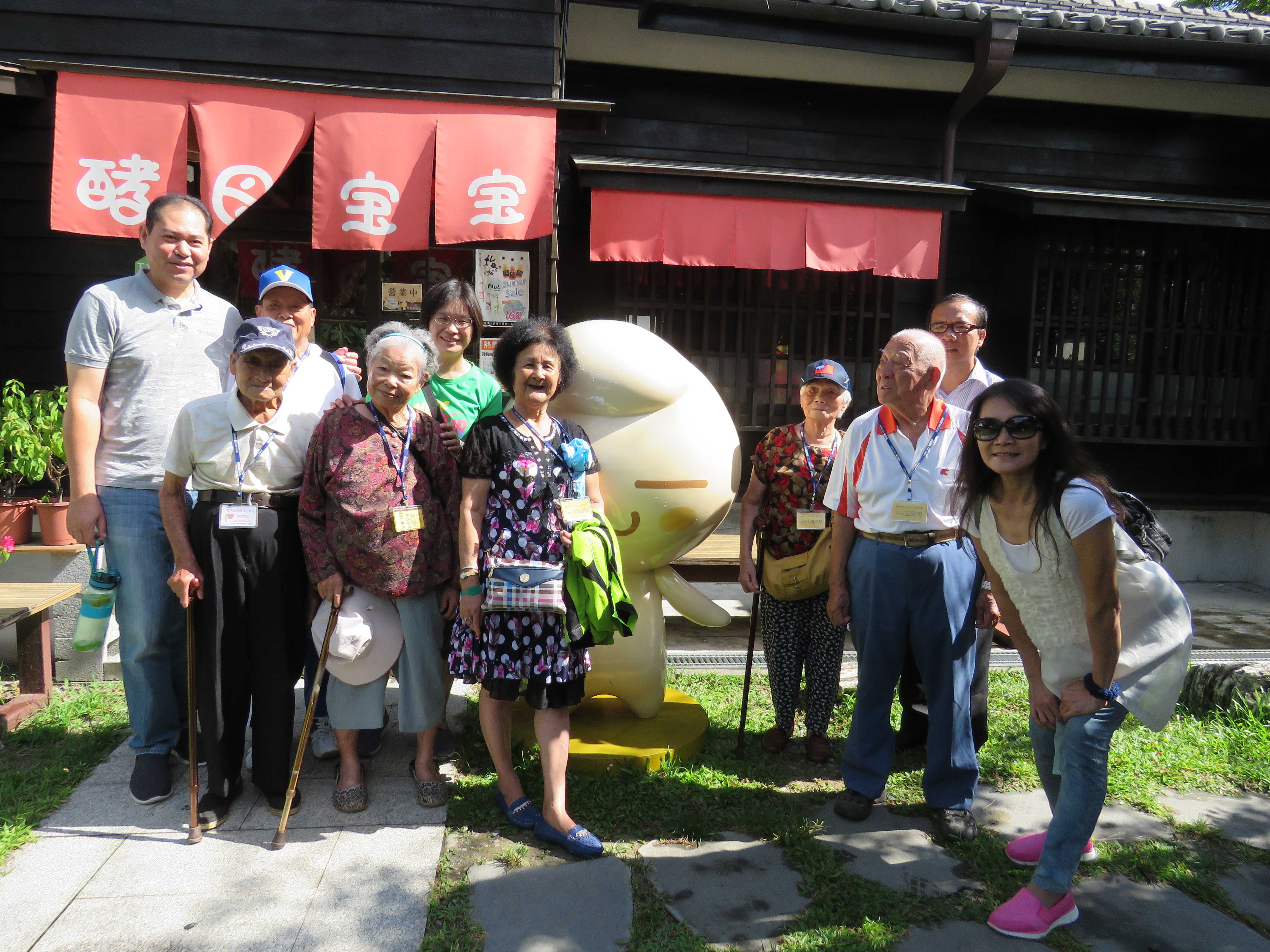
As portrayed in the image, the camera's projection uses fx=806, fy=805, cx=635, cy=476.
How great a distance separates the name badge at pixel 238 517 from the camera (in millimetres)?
3010

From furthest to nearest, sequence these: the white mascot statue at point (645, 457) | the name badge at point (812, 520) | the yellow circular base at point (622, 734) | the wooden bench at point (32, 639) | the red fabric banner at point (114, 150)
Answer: the red fabric banner at point (114, 150) → the wooden bench at point (32, 639) → the name badge at point (812, 520) → the yellow circular base at point (622, 734) → the white mascot statue at point (645, 457)

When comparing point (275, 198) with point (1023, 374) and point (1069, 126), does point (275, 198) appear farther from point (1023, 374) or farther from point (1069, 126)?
point (1069, 126)

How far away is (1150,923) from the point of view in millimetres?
2701

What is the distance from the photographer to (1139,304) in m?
7.70

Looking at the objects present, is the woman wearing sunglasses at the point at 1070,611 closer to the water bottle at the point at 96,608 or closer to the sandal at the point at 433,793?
the sandal at the point at 433,793

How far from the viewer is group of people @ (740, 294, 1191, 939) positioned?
2541mm

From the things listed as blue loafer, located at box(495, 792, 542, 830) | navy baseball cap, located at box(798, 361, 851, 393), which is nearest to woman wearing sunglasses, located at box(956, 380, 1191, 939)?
navy baseball cap, located at box(798, 361, 851, 393)

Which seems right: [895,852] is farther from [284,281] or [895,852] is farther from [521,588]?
[284,281]

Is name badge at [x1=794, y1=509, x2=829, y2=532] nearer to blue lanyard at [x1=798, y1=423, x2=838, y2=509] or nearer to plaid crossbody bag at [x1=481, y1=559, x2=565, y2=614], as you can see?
blue lanyard at [x1=798, y1=423, x2=838, y2=509]

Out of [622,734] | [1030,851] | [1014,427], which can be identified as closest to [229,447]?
[622,734]

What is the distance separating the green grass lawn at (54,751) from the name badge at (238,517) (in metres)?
1.39

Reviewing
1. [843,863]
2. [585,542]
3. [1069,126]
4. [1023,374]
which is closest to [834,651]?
[843,863]

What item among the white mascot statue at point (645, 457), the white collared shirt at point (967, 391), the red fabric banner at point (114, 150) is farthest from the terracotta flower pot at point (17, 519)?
the white collared shirt at point (967, 391)

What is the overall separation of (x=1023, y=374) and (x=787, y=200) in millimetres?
2904
